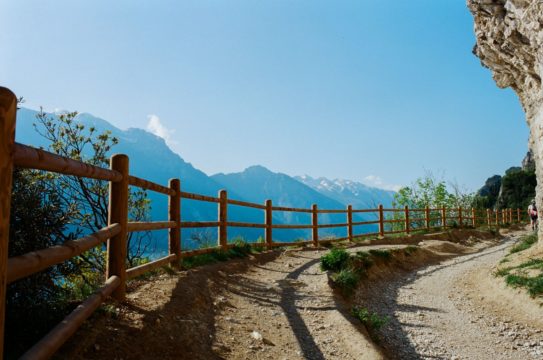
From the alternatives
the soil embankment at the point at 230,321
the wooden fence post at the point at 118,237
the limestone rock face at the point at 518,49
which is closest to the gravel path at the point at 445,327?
the soil embankment at the point at 230,321

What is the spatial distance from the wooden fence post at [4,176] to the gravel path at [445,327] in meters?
4.56

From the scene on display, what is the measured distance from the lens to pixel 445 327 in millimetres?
6648

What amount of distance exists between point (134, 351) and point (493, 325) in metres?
5.89

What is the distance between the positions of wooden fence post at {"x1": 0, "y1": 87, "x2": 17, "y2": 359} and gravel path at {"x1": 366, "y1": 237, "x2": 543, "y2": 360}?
4.56m

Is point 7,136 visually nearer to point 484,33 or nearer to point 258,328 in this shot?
point 258,328

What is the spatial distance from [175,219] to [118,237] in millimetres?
2939

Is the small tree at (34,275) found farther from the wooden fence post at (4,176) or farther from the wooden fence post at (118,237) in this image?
the wooden fence post at (4,176)

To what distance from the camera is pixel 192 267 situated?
25.3ft

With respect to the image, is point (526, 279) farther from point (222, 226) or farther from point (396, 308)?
point (222, 226)

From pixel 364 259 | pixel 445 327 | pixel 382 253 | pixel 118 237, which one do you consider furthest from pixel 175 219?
pixel 382 253

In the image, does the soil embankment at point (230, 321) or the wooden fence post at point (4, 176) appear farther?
the soil embankment at point (230, 321)

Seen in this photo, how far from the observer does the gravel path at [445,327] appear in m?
5.67

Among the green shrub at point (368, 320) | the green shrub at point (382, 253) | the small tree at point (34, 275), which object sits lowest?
the green shrub at point (368, 320)

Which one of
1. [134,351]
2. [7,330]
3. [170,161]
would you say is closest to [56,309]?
[7,330]
